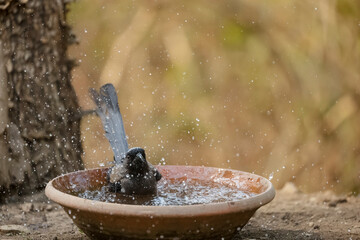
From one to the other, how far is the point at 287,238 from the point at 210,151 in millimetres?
2884

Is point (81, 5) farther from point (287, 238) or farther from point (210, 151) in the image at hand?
point (287, 238)

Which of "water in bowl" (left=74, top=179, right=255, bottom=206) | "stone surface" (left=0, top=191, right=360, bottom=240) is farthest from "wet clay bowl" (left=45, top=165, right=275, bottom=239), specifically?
"stone surface" (left=0, top=191, right=360, bottom=240)

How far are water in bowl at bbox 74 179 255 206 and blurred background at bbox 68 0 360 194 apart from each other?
7.00 feet

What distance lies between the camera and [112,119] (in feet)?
10.6

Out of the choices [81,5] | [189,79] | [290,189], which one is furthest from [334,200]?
[81,5]

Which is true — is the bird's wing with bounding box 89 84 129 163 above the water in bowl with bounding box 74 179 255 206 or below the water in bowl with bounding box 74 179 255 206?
above

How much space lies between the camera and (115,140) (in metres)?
3.18

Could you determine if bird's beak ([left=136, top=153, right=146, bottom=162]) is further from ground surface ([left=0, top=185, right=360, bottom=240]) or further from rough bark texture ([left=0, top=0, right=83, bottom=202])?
rough bark texture ([left=0, top=0, right=83, bottom=202])

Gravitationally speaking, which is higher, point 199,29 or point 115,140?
point 199,29

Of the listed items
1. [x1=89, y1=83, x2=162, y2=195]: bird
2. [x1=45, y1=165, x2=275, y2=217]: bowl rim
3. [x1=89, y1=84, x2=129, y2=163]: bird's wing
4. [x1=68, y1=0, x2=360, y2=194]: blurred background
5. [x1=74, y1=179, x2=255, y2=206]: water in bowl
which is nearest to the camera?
[x1=45, y1=165, x2=275, y2=217]: bowl rim

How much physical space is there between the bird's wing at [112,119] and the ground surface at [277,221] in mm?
611

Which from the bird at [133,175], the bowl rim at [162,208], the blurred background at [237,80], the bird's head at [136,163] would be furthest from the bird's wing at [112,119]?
the blurred background at [237,80]

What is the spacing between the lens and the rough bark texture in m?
4.09

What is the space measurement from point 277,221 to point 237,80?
251cm
